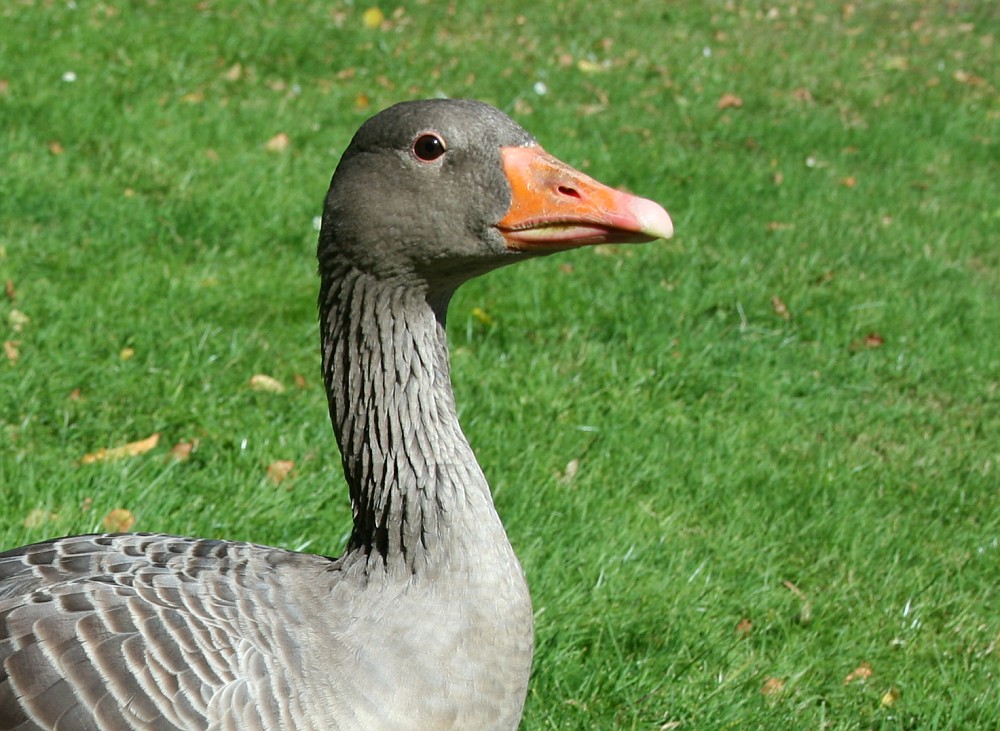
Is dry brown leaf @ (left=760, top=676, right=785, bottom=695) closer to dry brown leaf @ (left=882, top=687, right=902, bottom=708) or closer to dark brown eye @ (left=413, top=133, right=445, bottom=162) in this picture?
dry brown leaf @ (left=882, top=687, right=902, bottom=708)

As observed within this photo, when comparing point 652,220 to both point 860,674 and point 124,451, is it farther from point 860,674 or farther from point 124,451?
point 124,451

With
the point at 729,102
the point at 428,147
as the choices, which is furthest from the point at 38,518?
the point at 729,102

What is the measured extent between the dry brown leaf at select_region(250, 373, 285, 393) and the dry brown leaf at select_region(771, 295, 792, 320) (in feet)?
7.82

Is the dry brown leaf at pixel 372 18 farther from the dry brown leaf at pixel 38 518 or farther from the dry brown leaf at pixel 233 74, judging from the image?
the dry brown leaf at pixel 38 518

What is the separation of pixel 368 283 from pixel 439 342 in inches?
8.2

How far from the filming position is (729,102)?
8344 mm

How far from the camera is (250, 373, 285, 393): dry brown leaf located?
4.45 meters

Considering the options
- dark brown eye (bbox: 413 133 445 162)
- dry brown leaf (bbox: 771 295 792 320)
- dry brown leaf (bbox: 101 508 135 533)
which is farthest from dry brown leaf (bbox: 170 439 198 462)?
dry brown leaf (bbox: 771 295 792 320)

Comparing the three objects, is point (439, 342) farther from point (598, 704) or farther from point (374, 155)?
point (598, 704)

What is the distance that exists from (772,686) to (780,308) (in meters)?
2.50

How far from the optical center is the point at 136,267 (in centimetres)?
517

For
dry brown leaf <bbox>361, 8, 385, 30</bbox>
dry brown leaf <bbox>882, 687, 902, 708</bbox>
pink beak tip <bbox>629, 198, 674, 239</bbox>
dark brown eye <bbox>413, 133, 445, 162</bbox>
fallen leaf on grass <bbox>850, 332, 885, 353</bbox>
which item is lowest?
dry brown leaf <bbox>882, 687, 902, 708</bbox>

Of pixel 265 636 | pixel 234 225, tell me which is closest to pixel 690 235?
pixel 234 225

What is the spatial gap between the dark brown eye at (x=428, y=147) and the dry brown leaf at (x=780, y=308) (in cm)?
336
